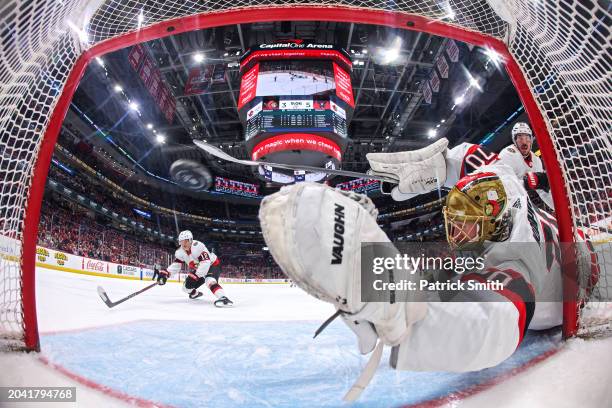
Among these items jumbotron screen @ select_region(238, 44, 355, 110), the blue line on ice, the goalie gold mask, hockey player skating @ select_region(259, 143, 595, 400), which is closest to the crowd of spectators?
jumbotron screen @ select_region(238, 44, 355, 110)

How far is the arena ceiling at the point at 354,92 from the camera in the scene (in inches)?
279

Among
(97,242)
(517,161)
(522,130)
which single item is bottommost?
(97,242)

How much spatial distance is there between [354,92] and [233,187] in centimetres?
501

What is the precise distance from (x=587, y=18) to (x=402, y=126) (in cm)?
963

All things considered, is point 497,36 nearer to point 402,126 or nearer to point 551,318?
point 551,318

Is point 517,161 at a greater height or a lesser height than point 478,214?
greater

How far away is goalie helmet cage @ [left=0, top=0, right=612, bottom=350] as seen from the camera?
2.67 ft

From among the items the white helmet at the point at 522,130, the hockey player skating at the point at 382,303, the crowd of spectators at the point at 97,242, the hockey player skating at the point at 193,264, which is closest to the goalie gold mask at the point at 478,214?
the hockey player skating at the point at 382,303

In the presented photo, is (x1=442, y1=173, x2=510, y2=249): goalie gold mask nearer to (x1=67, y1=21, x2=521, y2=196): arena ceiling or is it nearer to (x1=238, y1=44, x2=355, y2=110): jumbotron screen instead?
(x1=238, y1=44, x2=355, y2=110): jumbotron screen

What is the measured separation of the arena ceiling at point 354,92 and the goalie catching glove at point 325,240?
5.92 m

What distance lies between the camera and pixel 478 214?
2.42 ft

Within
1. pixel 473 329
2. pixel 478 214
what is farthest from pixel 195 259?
pixel 473 329

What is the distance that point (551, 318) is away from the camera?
79cm

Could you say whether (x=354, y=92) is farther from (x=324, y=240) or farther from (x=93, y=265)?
(x=324, y=240)
